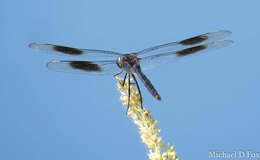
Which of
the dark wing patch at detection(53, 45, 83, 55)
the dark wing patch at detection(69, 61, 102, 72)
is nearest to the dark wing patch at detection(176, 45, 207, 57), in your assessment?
the dark wing patch at detection(69, 61, 102, 72)

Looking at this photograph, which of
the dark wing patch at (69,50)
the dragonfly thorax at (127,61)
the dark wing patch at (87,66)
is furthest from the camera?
the dark wing patch at (69,50)

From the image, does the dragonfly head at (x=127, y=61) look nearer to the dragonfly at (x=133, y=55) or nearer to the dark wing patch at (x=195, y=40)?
the dragonfly at (x=133, y=55)

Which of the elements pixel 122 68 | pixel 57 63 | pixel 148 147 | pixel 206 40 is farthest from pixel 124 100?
pixel 206 40

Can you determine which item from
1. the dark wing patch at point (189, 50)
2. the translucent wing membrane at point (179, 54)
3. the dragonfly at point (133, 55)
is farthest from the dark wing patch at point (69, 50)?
the dark wing patch at point (189, 50)

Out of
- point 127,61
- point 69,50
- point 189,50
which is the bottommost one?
point 127,61

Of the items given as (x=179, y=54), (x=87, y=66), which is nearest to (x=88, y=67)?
(x=87, y=66)

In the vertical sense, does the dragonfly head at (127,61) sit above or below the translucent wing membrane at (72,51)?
below

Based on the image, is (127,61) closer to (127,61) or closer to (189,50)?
(127,61)
